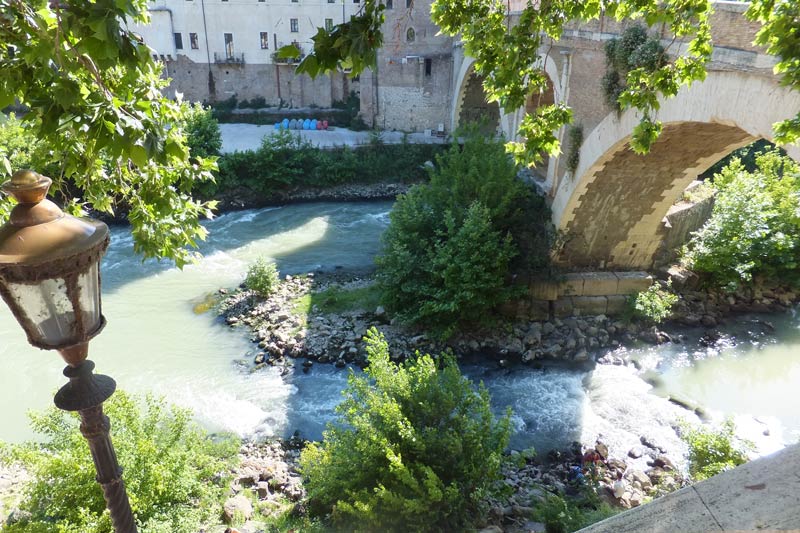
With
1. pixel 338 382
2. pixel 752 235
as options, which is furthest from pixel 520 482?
pixel 752 235

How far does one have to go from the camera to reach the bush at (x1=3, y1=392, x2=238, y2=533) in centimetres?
387

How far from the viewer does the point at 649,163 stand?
837cm

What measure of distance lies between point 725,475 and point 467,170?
8.12m

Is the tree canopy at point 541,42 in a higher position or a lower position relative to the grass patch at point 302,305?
higher

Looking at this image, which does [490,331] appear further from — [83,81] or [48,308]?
[48,308]

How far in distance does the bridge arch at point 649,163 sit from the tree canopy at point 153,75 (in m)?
1.73

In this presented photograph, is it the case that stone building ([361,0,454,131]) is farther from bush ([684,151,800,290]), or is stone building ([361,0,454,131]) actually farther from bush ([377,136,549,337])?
bush ([684,151,800,290])

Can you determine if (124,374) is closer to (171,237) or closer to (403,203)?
(403,203)

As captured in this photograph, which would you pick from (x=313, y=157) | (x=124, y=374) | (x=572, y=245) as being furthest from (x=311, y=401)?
(x=313, y=157)

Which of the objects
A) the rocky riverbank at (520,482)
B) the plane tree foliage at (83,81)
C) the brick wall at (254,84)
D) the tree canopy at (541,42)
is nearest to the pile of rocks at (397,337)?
the rocky riverbank at (520,482)

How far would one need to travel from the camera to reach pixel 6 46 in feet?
8.38

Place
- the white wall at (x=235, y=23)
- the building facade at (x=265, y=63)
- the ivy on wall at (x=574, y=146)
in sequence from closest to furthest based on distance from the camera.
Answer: the ivy on wall at (x=574, y=146) < the building facade at (x=265, y=63) < the white wall at (x=235, y=23)

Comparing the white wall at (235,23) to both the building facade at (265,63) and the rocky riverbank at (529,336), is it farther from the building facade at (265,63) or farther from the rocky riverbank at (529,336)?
the rocky riverbank at (529,336)

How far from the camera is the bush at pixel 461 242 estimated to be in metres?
8.45
